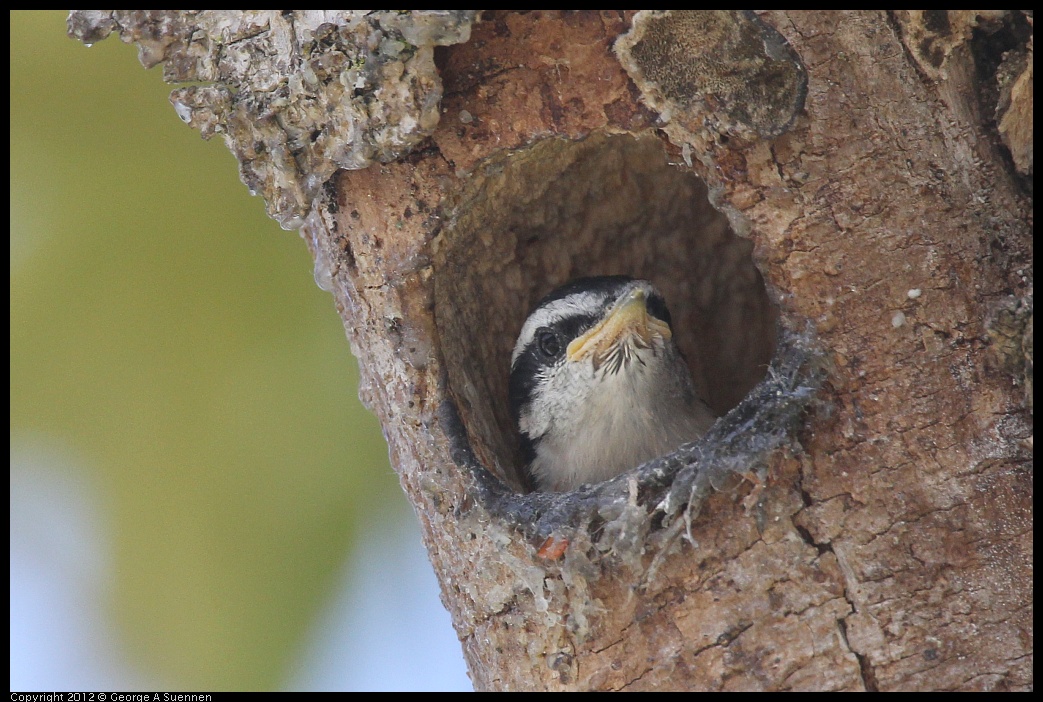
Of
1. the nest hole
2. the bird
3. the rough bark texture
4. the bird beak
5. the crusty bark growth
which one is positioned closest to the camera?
the rough bark texture

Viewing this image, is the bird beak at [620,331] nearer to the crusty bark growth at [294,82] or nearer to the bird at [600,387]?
the bird at [600,387]

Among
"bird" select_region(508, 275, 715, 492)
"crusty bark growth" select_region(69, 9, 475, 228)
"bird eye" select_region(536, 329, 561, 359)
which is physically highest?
"crusty bark growth" select_region(69, 9, 475, 228)

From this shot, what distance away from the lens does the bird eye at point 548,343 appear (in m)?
3.84

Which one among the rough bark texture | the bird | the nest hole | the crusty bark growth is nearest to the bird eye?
the bird

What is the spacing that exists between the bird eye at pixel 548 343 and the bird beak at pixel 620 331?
0.24 ft

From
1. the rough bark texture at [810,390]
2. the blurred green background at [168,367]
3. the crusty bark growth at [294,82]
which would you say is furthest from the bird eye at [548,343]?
the crusty bark growth at [294,82]

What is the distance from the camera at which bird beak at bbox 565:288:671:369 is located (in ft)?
11.7

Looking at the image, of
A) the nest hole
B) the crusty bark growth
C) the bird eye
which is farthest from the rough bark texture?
the bird eye

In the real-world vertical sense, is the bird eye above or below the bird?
above

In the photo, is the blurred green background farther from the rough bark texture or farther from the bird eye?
the rough bark texture

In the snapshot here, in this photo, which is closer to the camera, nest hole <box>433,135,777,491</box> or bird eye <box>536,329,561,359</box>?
nest hole <box>433,135,777,491</box>

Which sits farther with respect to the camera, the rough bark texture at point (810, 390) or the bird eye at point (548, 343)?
the bird eye at point (548, 343)

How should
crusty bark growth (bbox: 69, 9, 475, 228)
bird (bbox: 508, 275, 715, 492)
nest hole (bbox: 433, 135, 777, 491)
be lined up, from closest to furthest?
1. crusty bark growth (bbox: 69, 9, 475, 228)
2. nest hole (bbox: 433, 135, 777, 491)
3. bird (bbox: 508, 275, 715, 492)

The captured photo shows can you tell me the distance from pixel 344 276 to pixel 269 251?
0.79 m
